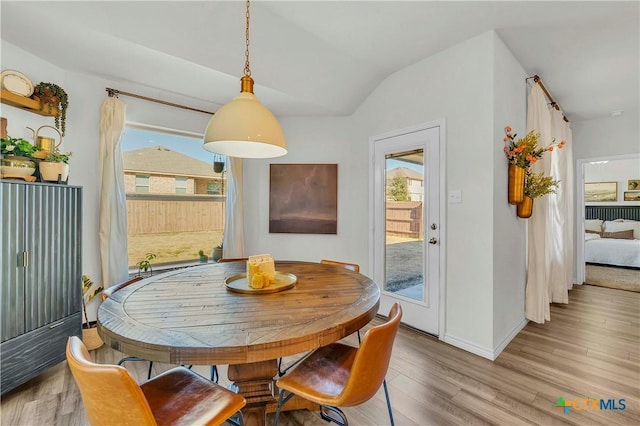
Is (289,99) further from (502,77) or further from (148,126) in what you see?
(502,77)

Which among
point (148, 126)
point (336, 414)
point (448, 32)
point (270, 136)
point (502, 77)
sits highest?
point (448, 32)

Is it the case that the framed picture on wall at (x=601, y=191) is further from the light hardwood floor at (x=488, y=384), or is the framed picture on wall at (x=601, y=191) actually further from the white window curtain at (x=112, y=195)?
the white window curtain at (x=112, y=195)

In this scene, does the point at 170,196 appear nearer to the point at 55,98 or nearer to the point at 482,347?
the point at 55,98

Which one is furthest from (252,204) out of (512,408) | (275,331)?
(512,408)

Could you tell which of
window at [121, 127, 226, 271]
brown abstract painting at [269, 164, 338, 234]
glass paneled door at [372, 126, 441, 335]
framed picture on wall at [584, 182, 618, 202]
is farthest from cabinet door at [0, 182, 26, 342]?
framed picture on wall at [584, 182, 618, 202]

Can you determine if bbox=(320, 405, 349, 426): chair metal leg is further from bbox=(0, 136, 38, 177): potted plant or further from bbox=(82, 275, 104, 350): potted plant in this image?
bbox=(0, 136, 38, 177): potted plant

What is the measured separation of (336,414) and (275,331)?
1.02m

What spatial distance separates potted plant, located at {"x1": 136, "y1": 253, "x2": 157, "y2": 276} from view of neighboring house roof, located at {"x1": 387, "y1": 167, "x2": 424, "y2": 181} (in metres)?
2.85

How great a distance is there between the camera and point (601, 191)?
6.82 meters

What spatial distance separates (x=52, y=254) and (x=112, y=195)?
0.87m

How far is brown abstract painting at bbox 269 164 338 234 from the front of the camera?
3662 mm

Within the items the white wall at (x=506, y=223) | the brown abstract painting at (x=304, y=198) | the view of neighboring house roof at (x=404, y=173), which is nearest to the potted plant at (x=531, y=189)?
the white wall at (x=506, y=223)

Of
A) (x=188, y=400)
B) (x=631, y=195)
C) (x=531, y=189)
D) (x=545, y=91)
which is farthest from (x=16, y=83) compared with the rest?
(x=631, y=195)

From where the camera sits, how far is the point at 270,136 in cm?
145
